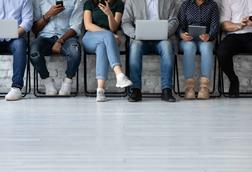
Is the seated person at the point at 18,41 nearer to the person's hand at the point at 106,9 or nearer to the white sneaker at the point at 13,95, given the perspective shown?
the white sneaker at the point at 13,95

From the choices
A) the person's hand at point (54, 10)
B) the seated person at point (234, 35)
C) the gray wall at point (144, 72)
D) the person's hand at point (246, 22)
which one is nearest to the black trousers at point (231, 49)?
the seated person at point (234, 35)

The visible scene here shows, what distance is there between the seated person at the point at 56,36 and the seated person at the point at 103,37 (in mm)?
122

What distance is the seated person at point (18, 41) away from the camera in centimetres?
467

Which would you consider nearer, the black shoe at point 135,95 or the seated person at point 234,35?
the black shoe at point 135,95

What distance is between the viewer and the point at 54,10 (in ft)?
15.9

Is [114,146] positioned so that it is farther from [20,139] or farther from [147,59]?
[147,59]

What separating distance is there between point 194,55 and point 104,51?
31.3 inches

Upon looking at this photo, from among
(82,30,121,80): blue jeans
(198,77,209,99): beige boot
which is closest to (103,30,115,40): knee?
(82,30,121,80): blue jeans

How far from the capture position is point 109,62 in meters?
4.66

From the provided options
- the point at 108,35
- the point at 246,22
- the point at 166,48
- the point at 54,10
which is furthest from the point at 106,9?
the point at 246,22

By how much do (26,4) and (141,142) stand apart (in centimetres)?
227

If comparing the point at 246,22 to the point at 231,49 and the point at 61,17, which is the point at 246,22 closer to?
the point at 231,49

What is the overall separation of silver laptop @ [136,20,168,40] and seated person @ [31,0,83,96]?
0.57 metres

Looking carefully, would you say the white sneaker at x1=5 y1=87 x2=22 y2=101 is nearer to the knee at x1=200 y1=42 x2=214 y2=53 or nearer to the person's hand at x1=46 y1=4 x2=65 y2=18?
the person's hand at x1=46 y1=4 x2=65 y2=18
